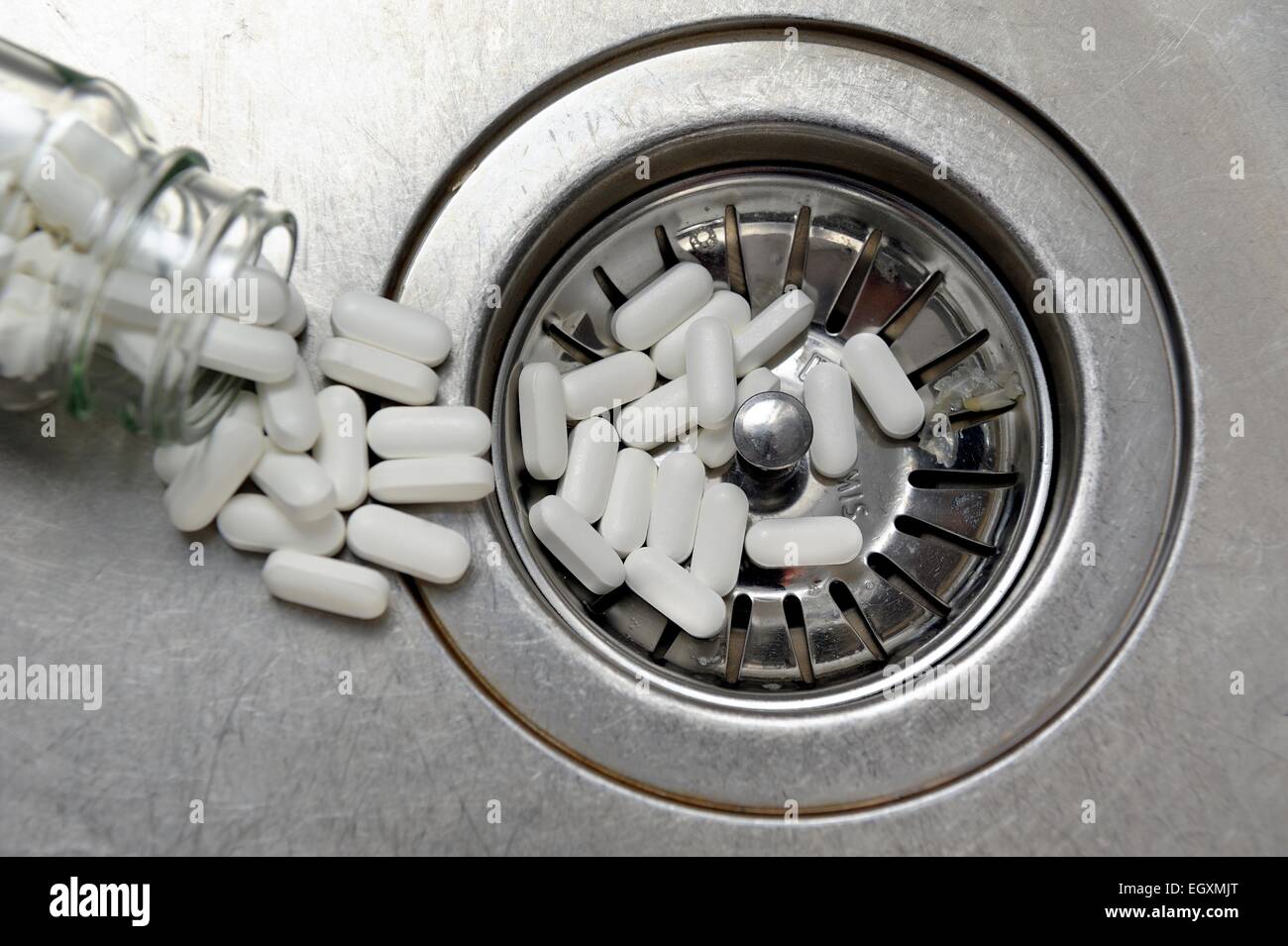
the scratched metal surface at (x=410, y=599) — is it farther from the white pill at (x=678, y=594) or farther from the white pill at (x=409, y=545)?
the white pill at (x=678, y=594)

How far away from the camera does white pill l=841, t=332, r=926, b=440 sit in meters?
0.82

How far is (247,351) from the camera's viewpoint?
69cm

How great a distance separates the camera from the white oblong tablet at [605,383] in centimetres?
82

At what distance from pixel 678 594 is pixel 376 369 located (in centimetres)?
27

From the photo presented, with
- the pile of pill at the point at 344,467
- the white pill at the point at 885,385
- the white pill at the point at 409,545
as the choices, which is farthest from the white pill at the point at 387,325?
the white pill at the point at 885,385

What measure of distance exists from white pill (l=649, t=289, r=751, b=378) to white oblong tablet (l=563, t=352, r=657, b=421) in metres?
0.02

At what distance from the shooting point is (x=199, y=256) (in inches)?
25.8

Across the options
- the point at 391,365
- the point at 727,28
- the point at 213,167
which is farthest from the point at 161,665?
the point at 727,28

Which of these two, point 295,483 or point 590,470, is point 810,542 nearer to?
point 590,470

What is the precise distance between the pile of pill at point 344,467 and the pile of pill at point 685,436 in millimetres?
75

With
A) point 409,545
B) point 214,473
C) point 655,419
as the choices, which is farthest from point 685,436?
point 214,473

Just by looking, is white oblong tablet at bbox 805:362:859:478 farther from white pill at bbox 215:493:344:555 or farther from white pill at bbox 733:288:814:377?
white pill at bbox 215:493:344:555

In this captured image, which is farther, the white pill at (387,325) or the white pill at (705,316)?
the white pill at (705,316)
